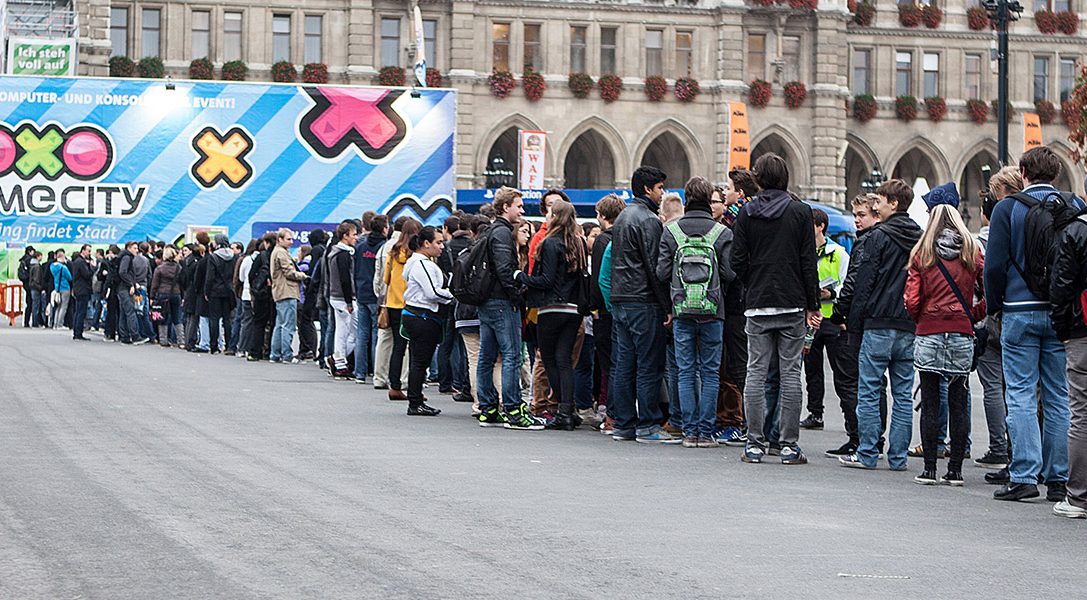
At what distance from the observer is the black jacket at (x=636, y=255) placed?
1241cm

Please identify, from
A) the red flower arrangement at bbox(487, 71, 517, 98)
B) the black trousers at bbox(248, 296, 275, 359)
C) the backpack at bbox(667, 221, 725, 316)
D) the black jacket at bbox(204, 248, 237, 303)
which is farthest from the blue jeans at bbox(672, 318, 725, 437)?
the red flower arrangement at bbox(487, 71, 517, 98)

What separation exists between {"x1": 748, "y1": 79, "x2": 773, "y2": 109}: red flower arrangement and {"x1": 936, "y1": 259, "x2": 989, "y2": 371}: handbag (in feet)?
155

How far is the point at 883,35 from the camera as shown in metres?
62.0

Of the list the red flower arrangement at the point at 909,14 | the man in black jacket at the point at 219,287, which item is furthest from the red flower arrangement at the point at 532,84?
the man in black jacket at the point at 219,287

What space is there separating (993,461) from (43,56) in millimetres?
34757

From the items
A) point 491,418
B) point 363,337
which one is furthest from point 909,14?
point 491,418

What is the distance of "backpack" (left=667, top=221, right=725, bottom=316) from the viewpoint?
11828 mm

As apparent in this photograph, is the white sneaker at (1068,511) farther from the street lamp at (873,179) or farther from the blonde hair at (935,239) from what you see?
the street lamp at (873,179)

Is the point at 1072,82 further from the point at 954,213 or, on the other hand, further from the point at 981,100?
the point at 954,213

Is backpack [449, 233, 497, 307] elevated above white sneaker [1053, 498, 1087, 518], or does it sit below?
above

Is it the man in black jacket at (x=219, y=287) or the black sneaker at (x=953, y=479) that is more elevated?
the man in black jacket at (x=219, y=287)

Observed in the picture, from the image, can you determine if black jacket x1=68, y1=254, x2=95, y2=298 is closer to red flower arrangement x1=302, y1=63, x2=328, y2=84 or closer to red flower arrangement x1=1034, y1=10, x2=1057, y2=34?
red flower arrangement x1=302, y1=63, x2=328, y2=84

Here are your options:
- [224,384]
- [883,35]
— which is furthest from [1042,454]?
[883,35]

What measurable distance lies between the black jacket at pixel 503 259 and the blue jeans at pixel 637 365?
1.01m
